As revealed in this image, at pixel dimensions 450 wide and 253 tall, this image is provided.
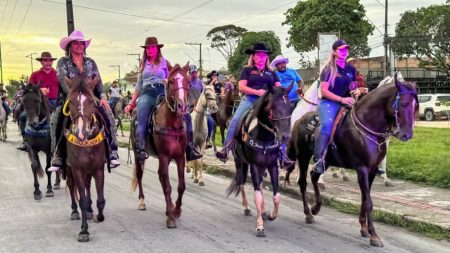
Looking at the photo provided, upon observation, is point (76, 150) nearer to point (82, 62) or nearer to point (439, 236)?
point (82, 62)

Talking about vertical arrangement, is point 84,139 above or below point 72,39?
below

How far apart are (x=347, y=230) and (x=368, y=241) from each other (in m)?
0.65

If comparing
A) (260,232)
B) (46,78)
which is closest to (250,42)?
(46,78)

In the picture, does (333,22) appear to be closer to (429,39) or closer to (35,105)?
(429,39)

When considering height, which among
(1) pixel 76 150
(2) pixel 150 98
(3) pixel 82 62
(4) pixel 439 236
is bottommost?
(4) pixel 439 236

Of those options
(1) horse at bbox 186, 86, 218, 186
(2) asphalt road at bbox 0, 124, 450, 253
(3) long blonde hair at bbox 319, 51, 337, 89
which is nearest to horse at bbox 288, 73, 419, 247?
(3) long blonde hair at bbox 319, 51, 337, 89

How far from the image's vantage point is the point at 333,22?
5166cm

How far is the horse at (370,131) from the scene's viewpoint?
6.52 m

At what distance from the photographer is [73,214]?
26.3 ft

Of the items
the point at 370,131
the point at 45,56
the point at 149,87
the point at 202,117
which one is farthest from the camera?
the point at 202,117

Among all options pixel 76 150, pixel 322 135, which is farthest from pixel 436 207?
pixel 76 150

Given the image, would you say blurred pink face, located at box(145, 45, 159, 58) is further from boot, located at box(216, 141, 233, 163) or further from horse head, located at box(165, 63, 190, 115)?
boot, located at box(216, 141, 233, 163)

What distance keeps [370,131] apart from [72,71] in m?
4.56

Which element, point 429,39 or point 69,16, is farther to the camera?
point 429,39
